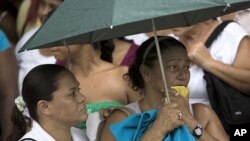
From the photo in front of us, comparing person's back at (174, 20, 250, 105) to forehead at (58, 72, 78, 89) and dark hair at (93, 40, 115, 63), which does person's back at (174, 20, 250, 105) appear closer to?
dark hair at (93, 40, 115, 63)

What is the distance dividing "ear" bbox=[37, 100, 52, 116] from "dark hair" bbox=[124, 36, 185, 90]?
671mm

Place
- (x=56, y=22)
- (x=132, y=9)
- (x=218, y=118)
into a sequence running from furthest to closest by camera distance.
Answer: (x=218, y=118), (x=56, y=22), (x=132, y=9)

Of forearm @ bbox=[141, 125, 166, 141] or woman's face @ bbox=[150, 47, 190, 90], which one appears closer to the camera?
forearm @ bbox=[141, 125, 166, 141]

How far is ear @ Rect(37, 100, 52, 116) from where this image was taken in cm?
459

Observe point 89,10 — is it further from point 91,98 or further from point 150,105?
point 91,98

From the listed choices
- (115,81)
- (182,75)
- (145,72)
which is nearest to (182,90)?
(182,75)

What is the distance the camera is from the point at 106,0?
3949mm

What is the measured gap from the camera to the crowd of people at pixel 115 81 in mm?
4594

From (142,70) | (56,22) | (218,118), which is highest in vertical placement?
(56,22)

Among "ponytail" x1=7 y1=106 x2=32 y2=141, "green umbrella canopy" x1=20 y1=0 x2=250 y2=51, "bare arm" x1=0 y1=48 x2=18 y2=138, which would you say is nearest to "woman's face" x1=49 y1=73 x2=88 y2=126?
"ponytail" x1=7 y1=106 x2=32 y2=141

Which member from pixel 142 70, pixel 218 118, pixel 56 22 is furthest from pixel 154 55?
pixel 56 22

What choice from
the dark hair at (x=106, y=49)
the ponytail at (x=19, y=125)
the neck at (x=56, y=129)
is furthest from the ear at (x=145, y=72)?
the dark hair at (x=106, y=49)

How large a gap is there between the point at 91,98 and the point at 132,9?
1672 mm

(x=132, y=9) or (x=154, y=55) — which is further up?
(x=132, y=9)
